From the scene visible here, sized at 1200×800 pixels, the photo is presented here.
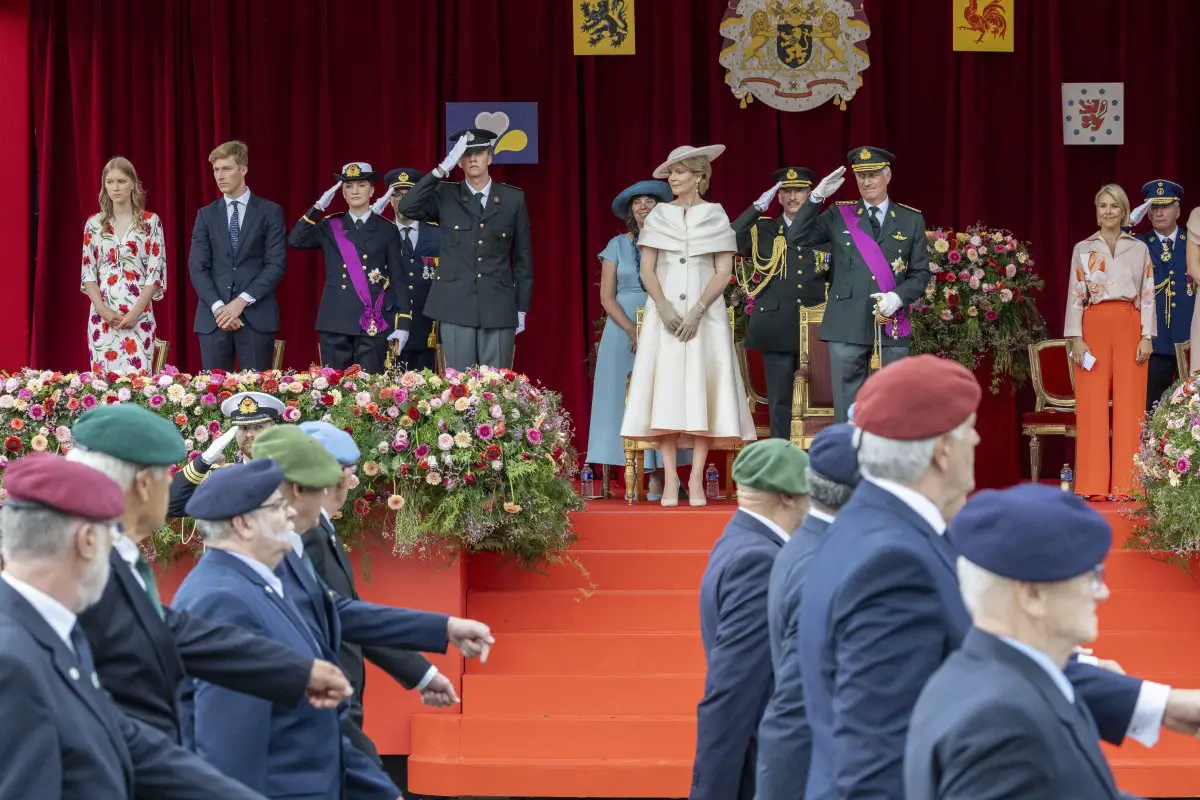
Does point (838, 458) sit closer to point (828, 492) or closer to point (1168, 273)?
point (828, 492)

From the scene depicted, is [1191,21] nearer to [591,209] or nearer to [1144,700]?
[591,209]

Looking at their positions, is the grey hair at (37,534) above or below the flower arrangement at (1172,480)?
above

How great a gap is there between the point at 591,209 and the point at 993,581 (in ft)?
30.1

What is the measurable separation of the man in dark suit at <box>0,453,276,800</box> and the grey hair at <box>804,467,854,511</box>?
1399 mm

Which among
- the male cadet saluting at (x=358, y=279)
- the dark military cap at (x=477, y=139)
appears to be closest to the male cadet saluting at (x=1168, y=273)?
the dark military cap at (x=477, y=139)

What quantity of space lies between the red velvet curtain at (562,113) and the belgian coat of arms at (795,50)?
5.3 inches

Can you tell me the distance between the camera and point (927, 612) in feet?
8.42

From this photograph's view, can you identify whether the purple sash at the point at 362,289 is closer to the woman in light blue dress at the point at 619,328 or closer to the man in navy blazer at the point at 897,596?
the woman in light blue dress at the point at 619,328

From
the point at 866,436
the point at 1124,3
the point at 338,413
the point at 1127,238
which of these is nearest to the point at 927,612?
the point at 866,436

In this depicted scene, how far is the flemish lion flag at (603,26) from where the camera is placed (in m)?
11.2

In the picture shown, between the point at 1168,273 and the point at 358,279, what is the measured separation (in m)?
4.63

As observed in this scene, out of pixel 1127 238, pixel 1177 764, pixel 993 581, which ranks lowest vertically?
pixel 1177 764

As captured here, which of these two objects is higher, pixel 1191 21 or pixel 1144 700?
pixel 1191 21

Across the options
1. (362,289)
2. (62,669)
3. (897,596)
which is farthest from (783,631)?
(362,289)
